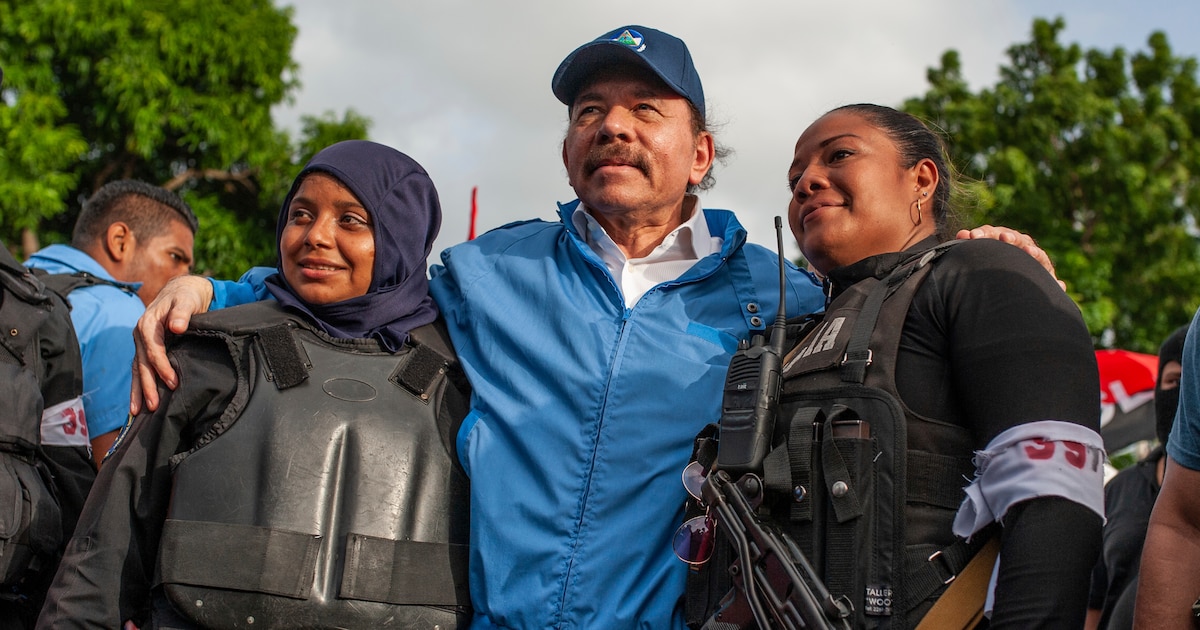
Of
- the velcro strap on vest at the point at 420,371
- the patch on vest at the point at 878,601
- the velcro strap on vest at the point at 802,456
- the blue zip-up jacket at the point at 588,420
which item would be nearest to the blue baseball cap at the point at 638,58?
the blue zip-up jacket at the point at 588,420

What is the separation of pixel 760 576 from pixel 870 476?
1.02ft

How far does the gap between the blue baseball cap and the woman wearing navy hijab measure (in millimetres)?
742

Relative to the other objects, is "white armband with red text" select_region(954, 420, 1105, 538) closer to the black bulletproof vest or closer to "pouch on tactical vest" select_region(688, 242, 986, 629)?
"pouch on tactical vest" select_region(688, 242, 986, 629)

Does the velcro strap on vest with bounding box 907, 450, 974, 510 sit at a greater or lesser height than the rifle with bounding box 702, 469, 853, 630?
greater

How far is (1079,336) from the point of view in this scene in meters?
2.19

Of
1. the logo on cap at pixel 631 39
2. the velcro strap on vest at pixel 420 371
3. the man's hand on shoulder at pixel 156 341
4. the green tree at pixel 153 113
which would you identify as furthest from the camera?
the green tree at pixel 153 113

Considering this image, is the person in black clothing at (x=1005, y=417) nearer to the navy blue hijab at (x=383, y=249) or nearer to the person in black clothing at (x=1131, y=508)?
the navy blue hijab at (x=383, y=249)

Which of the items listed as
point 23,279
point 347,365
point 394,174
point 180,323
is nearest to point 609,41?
point 394,174

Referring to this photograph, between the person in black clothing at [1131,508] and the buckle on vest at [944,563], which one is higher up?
the person in black clothing at [1131,508]

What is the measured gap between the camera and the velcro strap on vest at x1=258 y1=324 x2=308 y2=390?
2.89 metres

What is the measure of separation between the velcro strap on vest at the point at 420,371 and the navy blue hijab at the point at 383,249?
0.08 m

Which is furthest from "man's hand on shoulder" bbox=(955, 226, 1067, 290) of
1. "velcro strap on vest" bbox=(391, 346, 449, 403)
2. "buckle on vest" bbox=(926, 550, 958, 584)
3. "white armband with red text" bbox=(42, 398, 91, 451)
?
"white armband with red text" bbox=(42, 398, 91, 451)

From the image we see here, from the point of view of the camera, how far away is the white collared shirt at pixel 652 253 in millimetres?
3314

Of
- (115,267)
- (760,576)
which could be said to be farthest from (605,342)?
(115,267)
